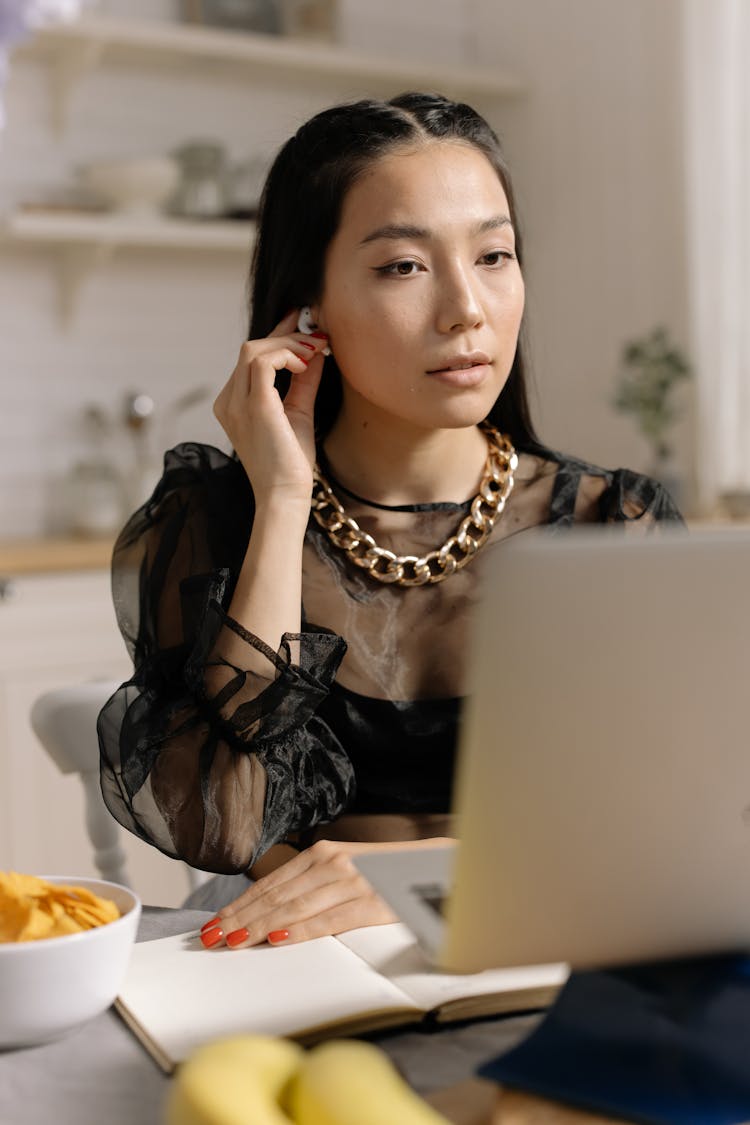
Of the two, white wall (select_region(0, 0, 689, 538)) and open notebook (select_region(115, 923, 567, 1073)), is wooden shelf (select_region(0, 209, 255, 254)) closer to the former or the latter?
white wall (select_region(0, 0, 689, 538))

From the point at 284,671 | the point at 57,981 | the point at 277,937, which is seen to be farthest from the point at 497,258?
the point at 57,981

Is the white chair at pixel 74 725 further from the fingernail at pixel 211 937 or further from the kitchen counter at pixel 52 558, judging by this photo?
the kitchen counter at pixel 52 558

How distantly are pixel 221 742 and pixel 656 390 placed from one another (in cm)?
219

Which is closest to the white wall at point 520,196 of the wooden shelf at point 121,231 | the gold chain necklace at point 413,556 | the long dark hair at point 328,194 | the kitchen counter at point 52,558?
the wooden shelf at point 121,231

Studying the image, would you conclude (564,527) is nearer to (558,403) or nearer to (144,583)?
(144,583)

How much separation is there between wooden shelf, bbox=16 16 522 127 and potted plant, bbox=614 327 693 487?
896 millimetres

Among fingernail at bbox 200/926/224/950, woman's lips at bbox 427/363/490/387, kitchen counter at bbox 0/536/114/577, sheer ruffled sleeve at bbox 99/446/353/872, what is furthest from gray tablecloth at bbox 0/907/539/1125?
kitchen counter at bbox 0/536/114/577

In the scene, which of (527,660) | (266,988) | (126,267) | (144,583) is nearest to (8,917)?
(266,988)

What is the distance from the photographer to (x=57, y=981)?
0.72m

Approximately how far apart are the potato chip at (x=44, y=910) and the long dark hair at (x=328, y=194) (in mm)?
817

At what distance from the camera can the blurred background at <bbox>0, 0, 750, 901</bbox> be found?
3158 millimetres

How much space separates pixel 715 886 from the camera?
68 centimetres

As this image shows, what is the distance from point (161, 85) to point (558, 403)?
1319 millimetres

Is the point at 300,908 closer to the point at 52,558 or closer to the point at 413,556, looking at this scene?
the point at 413,556
